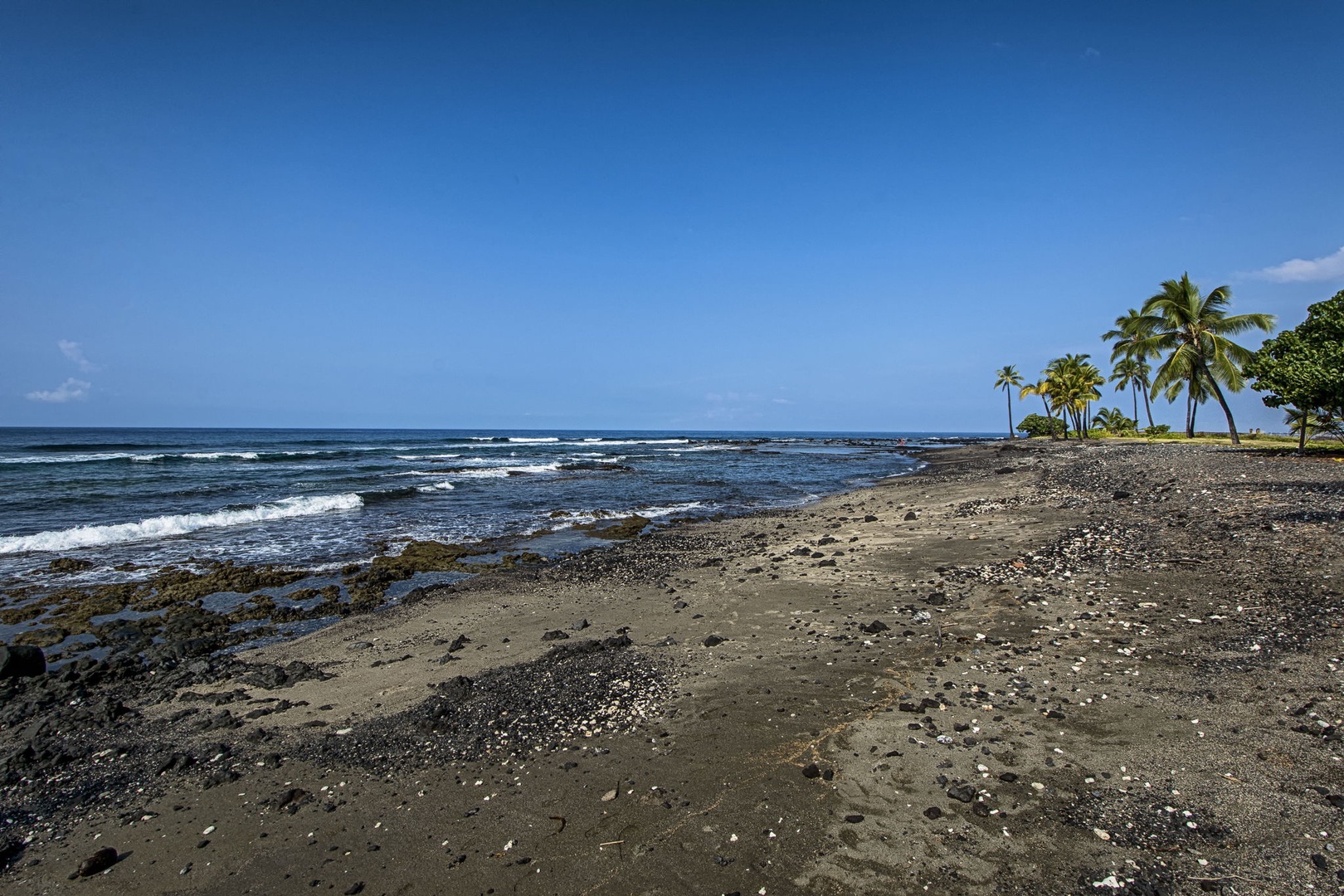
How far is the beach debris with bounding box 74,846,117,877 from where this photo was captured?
14.6 feet

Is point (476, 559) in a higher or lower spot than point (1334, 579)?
lower

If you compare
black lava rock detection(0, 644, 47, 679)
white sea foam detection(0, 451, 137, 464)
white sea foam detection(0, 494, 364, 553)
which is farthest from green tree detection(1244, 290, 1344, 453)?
white sea foam detection(0, 451, 137, 464)

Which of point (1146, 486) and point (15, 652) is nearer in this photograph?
point (15, 652)

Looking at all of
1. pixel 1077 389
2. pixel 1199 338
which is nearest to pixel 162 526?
pixel 1199 338

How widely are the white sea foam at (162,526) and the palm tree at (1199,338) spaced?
52.0 m

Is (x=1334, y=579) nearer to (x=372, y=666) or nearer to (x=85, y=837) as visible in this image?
(x=372, y=666)

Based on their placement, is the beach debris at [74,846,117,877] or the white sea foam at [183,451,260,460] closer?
the beach debris at [74,846,117,877]

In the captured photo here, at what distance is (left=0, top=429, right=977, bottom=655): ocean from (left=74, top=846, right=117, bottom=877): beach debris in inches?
316

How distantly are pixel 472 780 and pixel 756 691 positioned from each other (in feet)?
10.2

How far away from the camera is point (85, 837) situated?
191 inches

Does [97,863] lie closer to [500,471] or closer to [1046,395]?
[500,471]

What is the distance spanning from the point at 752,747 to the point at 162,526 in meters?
22.3

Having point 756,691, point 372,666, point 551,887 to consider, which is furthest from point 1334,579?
point 372,666

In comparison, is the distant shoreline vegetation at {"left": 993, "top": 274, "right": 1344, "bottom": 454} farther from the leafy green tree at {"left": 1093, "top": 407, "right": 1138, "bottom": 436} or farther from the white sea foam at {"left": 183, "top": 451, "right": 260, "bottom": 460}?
the white sea foam at {"left": 183, "top": 451, "right": 260, "bottom": 460}
